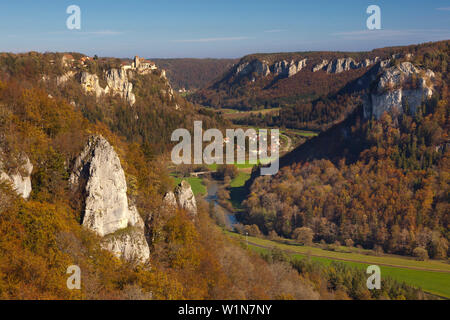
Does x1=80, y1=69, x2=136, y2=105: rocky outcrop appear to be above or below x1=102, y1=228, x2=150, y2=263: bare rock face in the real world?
above

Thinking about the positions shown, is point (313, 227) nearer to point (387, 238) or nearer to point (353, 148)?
point (387, 238)

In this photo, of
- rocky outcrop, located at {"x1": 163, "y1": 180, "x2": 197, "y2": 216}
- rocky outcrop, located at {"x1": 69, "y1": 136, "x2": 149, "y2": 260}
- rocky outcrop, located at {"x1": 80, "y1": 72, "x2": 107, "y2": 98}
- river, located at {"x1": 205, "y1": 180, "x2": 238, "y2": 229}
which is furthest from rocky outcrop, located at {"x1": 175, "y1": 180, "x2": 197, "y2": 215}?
rocky outcrop, located at {"x1": 80, "y1": 72, "x2": 107, "y2": 98}

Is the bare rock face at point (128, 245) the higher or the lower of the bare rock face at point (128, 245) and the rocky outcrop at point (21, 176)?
the lower

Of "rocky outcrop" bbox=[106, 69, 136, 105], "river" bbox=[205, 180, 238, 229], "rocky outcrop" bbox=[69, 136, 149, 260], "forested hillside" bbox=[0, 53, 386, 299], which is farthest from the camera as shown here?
"rocky outcrop" bbox=[106, 69, 136, 105]

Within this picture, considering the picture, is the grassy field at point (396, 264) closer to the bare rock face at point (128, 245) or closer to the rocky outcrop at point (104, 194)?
the bare rock face at point (128, 245)

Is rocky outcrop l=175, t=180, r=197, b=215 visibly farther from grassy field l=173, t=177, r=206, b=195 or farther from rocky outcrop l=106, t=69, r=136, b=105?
rocky outcrop l=106, t=69, r=136, b=105

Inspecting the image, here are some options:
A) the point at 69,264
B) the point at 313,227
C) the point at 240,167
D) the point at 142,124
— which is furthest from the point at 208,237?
the point at 142,124

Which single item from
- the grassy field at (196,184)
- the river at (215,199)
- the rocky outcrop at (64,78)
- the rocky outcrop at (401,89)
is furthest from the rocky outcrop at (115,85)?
the rocky outcrop at (401,89)
